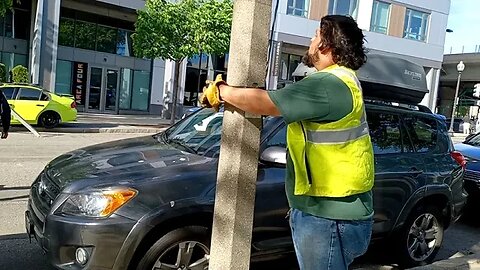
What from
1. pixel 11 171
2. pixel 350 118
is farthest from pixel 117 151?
pixel 11 171

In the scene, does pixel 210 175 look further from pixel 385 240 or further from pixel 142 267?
pixel 385 240

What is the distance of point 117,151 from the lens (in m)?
4.14

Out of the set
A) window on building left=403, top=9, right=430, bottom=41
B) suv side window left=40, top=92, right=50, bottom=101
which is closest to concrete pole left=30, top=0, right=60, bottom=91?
suv side window left=40, top=92, right=50, bottom=101

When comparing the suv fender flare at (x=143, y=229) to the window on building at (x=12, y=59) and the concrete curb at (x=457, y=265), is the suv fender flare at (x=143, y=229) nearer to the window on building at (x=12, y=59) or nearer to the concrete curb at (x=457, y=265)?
the concrete curb at (x=457, y=265)

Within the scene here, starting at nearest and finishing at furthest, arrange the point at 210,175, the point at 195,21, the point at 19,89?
the point at 210,175
the point at 19,89
the point at 195,21

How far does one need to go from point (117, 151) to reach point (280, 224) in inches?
60.4

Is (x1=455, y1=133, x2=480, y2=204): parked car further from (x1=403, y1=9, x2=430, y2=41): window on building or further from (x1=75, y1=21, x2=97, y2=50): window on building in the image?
(x1=403, y1=9, x2=430, y2=41): window on building

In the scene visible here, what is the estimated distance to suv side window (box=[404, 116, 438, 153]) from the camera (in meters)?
5.13

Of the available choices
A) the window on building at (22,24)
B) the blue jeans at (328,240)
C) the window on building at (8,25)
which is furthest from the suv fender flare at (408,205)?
the window on building at (22,24)

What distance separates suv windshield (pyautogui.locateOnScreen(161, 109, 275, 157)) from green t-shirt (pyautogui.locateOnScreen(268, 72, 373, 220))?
69.9 inches

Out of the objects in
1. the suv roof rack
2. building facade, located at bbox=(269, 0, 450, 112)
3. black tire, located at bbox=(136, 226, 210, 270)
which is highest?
building facade, located at bbox=(269, 0, 450, 112)

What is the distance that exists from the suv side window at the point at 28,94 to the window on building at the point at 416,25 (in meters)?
25.3

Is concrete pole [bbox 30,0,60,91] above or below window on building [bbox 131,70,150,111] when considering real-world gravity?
above

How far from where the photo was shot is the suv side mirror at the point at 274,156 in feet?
11.3
